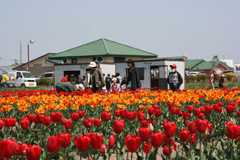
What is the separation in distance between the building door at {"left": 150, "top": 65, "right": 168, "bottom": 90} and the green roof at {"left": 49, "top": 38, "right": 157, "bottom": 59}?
8771mm

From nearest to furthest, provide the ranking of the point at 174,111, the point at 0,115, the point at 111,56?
the point at 174,111, the point at 0,115, the point at 111,56

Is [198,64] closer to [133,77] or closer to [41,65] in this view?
[41,65]

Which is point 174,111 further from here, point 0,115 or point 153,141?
point 0,115

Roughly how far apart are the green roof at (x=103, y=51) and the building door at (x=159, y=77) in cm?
877

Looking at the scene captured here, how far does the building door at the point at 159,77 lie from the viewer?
2616cm

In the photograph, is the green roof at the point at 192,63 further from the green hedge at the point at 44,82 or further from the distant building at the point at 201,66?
the green hedge at the point at 44,82

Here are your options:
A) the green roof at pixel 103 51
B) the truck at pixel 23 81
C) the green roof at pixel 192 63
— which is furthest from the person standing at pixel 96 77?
the green roof at pixel 192 63

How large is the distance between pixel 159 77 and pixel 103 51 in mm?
11265

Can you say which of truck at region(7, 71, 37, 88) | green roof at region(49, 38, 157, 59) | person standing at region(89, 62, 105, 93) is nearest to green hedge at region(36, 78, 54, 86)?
truck at region(7, 71, 37, 88)

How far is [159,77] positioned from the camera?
26625mm

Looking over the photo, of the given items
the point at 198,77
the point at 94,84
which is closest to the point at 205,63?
the point at 198,77

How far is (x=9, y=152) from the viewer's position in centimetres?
240

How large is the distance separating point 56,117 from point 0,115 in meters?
3.97

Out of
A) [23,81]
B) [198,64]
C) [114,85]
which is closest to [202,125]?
[114,85]
